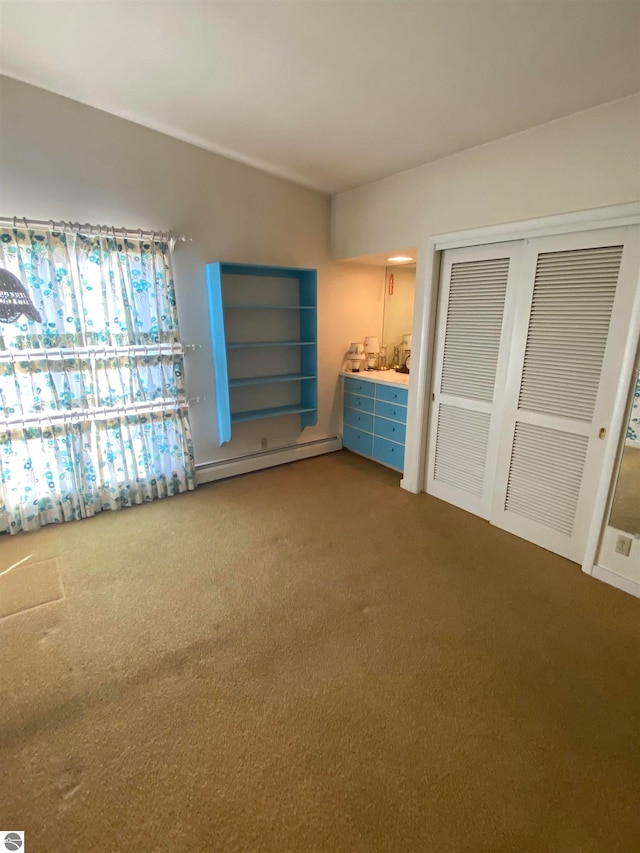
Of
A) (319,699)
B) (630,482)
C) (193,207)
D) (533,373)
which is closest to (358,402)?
(533,373)

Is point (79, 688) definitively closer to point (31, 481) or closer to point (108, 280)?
point (31, 481)

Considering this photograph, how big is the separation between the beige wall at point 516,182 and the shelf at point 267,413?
1640mm

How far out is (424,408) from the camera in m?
3.45

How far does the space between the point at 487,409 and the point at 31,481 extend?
11.2ft

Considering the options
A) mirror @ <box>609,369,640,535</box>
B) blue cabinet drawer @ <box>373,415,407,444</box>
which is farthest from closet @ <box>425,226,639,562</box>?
blue cabinet drawer @ <box>373,415,407,444</box>

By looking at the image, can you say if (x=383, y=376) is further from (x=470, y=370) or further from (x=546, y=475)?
(x=546, y=475)

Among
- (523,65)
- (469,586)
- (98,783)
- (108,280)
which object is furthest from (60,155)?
(469,586)

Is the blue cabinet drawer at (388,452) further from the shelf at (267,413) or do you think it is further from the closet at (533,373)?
the shelf at (267,413)

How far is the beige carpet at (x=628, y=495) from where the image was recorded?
2264mm

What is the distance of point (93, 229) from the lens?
280 centimetres

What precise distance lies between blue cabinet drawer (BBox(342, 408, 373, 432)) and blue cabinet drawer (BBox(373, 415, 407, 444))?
10 cm

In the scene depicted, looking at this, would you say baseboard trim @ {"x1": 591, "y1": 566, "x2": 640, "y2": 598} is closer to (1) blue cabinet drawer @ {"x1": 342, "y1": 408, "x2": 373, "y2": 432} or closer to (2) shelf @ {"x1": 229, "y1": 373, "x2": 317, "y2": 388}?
(1) blue cabinet drawer @ {"x1": 342, "y1": 408, "x2": 373, "y2": 432}

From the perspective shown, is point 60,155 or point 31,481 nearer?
point 60,155

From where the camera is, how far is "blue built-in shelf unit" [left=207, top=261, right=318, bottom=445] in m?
3.49
